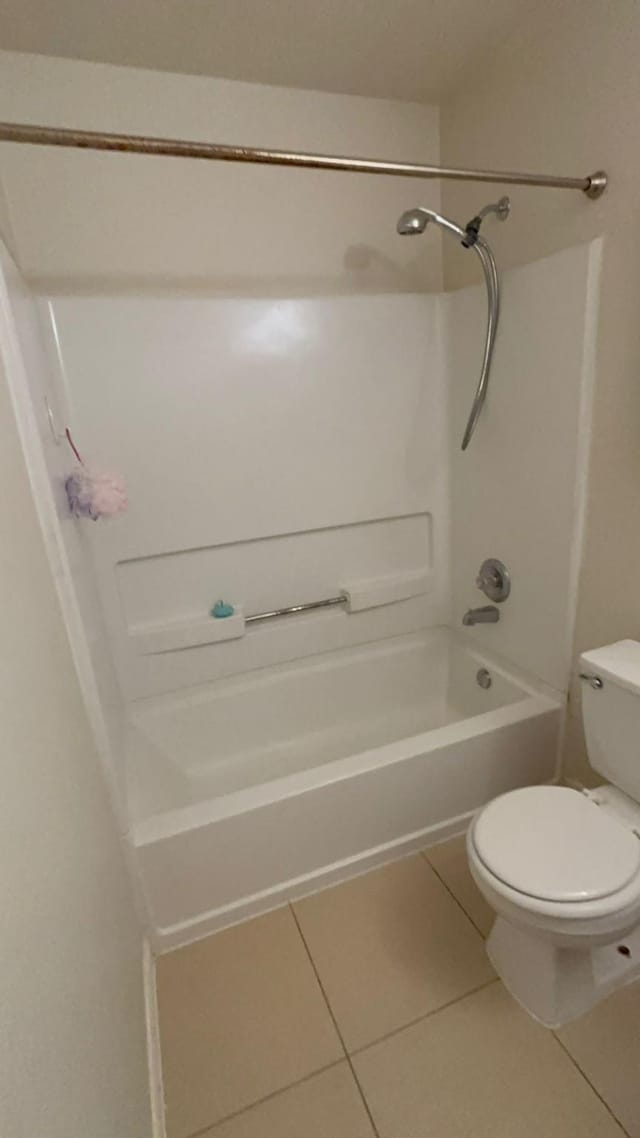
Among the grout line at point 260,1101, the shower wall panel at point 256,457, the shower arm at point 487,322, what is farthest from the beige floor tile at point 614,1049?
the shower arm at point 487,322

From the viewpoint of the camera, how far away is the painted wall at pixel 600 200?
1208mm

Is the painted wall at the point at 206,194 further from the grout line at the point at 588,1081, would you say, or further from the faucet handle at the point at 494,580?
the grout line at the point at 588,1081

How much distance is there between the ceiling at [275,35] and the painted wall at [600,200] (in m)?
0.12

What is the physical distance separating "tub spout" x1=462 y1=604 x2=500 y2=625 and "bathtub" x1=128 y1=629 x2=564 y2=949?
0.17 m

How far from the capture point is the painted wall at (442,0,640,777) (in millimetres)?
1208

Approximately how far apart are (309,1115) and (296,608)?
1.31 meters

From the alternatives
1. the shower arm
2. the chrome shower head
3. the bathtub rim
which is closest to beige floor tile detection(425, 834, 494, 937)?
the bathtub rim

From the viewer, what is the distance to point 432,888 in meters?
1.52

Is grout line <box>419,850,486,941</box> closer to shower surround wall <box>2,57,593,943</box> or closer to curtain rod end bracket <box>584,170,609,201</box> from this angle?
shower surround wall <box>2,57,593,943</box>

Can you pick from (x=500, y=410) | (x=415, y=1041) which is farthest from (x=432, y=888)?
(x=500, y=410)

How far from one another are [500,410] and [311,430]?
24.9 inches

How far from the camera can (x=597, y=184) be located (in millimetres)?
1261

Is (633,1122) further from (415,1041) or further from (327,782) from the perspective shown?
(327,782)

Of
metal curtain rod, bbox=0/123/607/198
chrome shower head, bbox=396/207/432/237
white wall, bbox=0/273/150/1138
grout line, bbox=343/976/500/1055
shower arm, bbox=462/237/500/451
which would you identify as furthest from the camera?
shower arm, bbox=462/237/500/451
